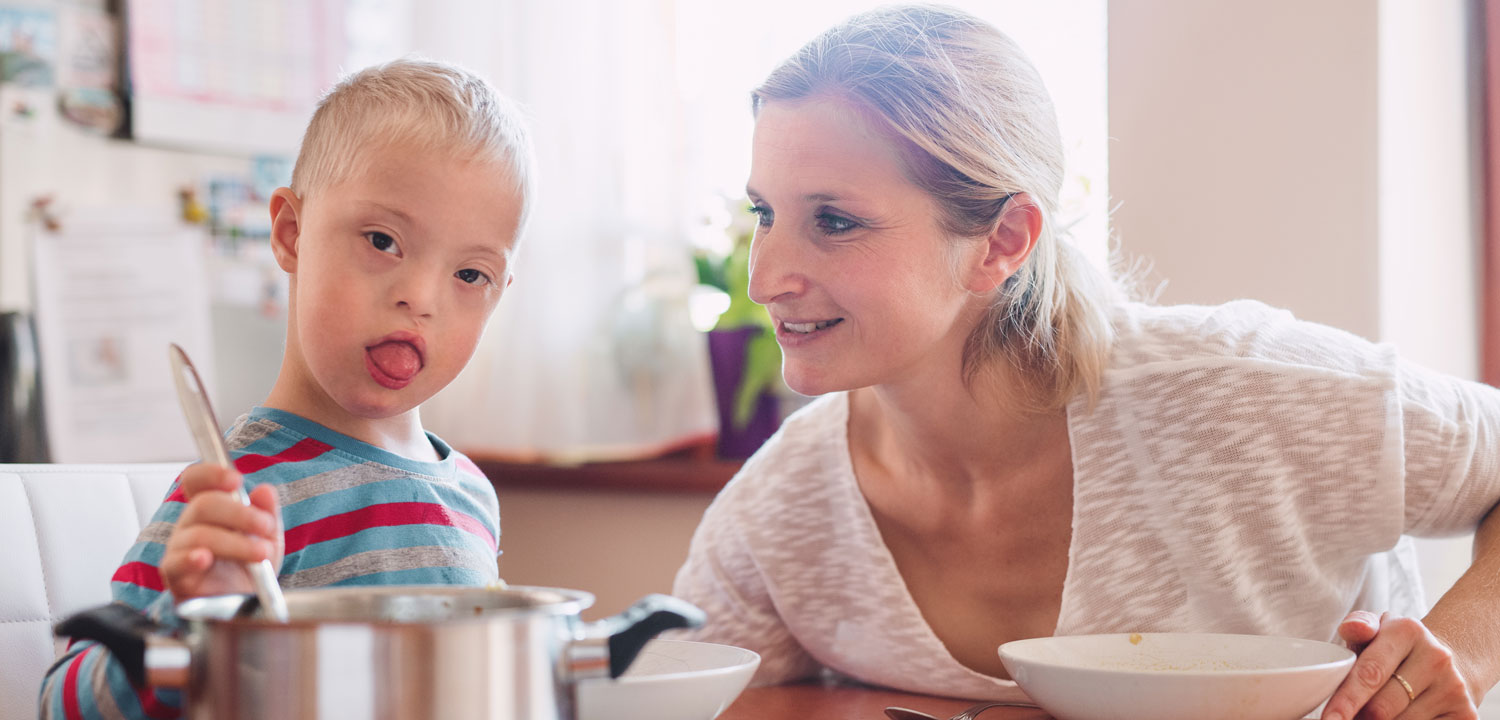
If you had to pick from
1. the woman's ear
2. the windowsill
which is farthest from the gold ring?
the windowsill

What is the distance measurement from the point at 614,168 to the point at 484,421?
567mm

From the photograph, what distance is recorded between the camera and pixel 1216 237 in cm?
167

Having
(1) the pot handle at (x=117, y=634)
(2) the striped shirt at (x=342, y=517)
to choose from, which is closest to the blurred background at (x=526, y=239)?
(2) the striped shirt at (x=342, y=517)

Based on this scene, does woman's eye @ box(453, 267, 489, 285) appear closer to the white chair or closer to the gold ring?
the white chair

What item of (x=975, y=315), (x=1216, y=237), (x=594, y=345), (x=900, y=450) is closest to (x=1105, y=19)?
(x=1216, y=237)

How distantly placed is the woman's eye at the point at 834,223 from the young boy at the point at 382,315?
1.09ft

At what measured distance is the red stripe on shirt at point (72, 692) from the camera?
2.23 ft

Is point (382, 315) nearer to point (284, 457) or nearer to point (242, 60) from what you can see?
point (284, 457)

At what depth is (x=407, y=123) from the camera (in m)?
0.90

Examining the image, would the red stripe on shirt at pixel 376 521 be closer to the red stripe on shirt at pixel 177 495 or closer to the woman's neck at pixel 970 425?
the red stripe on shirt at pixel 177 495

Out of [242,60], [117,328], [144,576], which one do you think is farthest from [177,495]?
[242,60]

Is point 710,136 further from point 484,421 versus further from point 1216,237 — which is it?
point 1216,237

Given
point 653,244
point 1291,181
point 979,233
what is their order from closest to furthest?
point 979,233 → point 1291,181 → point 653,244

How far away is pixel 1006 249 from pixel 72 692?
926 millimetres
